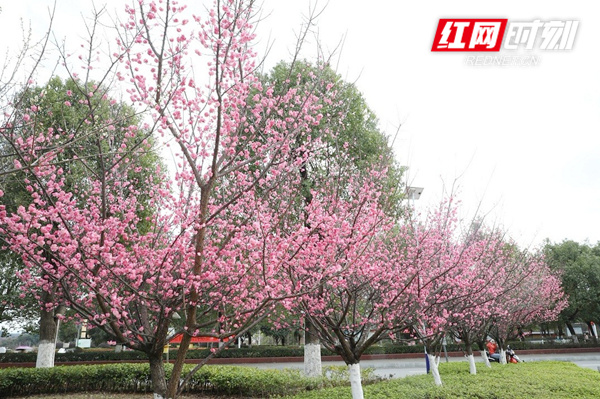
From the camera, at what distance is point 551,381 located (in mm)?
9383

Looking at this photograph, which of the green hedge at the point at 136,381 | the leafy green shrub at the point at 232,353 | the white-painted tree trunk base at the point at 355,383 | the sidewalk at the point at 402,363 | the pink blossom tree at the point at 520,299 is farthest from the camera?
the sidewalk at the point at 402,363

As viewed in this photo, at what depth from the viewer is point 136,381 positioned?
11.0 m

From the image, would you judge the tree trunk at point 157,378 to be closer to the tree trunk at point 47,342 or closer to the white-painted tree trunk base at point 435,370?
the white-painted tree trunk base at point 435,370

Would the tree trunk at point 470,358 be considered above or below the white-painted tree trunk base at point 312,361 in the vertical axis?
above

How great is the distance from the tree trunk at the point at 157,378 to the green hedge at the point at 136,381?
4920mm

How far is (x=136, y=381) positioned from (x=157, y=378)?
7085 mm

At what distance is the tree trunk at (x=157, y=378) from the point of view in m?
5.05

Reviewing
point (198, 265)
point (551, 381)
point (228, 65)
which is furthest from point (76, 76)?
point (551, 381)

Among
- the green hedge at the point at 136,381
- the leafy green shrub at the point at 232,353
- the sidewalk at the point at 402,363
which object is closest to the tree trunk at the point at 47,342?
the green hedge at the point at 136,381

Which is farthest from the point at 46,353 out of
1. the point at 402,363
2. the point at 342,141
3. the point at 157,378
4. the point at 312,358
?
the point at 402,363

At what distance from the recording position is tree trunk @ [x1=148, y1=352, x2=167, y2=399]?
5055mm

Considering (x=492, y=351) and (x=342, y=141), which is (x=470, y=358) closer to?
(x=342, y=141)

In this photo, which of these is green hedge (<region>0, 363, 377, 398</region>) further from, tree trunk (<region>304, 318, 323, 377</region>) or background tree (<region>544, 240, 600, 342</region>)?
background tree (<region>544, 240, 600, 342</region>)

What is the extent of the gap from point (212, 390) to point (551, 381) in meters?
8.75
